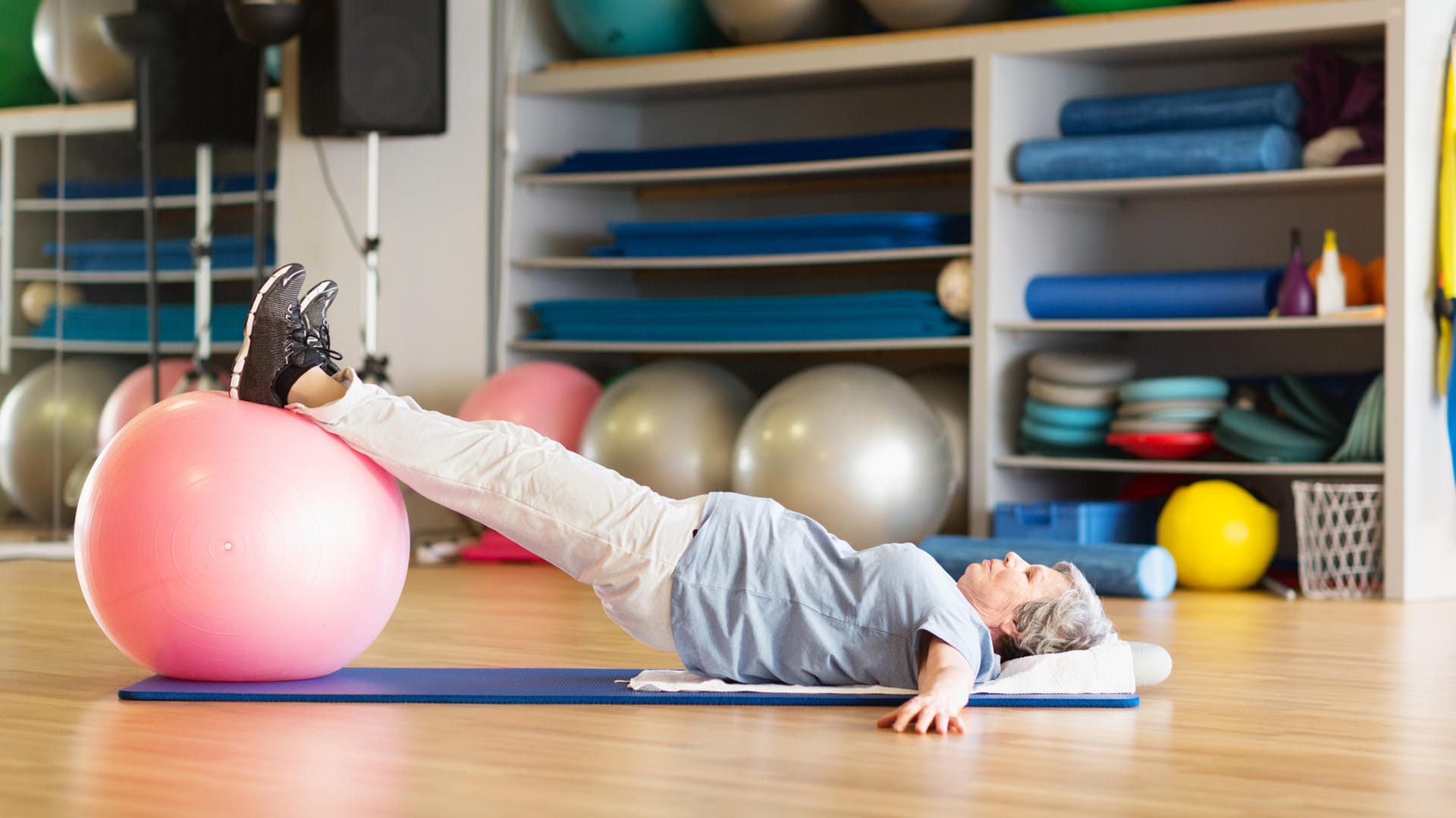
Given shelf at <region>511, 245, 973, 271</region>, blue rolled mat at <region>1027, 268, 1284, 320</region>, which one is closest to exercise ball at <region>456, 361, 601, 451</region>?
shelf at <region>511, 245, 973, 271</region>

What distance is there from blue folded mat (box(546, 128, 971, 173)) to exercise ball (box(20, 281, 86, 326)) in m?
1.64

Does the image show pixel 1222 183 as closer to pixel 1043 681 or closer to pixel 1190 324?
pixel 1190 324

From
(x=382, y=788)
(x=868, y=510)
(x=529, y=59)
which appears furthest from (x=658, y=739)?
(x=529, y=59)

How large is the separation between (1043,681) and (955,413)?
2409mm

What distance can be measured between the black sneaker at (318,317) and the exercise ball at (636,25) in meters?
2.79

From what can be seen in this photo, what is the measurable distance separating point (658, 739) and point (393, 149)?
3783mm

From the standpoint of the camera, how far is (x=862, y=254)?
529 centimetres

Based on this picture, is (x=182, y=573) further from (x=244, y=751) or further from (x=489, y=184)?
(x=489, y=184)

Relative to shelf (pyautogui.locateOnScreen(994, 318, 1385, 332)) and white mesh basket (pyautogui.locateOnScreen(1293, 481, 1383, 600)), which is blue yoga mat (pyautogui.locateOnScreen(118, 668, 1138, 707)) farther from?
shelf (pyautogui.locateOnScreen(994, 318, 1385, 332))

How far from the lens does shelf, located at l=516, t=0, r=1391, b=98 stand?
469 centimetres

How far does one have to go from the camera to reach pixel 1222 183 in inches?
189

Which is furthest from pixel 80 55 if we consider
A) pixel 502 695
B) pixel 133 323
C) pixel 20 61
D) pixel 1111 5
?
pixel 502 695

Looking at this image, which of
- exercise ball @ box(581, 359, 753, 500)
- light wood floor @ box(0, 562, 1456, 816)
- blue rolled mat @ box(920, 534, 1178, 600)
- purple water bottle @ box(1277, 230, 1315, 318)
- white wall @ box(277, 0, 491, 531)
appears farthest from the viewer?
white wall @ box(277, 0, 491, 531)

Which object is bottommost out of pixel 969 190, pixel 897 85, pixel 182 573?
pixel 182 573
